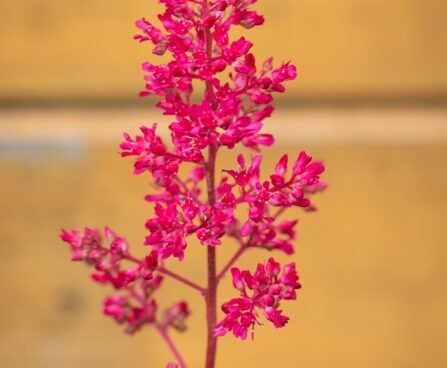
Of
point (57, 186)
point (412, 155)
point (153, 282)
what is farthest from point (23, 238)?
point (153, 282)

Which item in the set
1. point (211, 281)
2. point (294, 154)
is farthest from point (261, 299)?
point (294, 154)

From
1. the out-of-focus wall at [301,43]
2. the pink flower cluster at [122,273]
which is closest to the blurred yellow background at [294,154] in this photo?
the out-of-focus wall at [301,43]

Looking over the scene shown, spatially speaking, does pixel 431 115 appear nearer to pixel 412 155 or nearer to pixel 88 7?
pixel 412 155

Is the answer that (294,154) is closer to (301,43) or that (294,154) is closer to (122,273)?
(301,43)

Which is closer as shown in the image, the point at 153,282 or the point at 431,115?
the point at 153,282

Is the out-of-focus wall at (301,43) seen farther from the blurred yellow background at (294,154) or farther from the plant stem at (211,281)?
the plant stem at (211,281)
